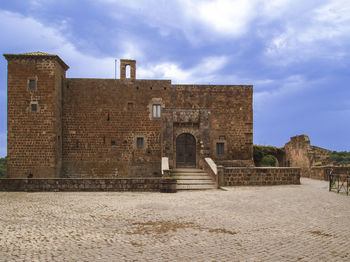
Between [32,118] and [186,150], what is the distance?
9998 mm

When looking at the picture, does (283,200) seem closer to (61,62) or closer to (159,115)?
(159,115)

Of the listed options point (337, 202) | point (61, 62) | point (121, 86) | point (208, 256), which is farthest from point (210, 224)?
point (61, 62)

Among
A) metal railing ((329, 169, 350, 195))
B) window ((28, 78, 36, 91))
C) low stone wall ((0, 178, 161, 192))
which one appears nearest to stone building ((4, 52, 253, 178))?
window ((28, 78, 36, 91))

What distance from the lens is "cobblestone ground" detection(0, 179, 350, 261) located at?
507 centimetres

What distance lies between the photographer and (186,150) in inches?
814

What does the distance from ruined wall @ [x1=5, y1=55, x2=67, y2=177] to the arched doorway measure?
7.80 meters

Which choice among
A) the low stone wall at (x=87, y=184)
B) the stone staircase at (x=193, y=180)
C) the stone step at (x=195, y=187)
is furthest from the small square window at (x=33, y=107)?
the stone step at (x=195, y=187)

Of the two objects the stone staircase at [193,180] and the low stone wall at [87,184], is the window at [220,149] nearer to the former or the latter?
the stone staircase at [193,180]

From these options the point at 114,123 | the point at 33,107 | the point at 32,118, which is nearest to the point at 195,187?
the point at 114,123

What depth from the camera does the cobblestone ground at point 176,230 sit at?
5.07m

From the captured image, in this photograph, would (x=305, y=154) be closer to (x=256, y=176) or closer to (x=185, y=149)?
(x=185, y=149)

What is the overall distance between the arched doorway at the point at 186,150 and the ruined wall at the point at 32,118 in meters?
7.80

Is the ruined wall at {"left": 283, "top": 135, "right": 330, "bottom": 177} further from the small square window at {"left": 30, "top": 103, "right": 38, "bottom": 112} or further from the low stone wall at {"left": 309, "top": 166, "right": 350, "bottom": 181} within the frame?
the small square window at {"left": 30, "top": 103, "right": 38, "bottom": 112}

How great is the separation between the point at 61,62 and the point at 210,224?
16956 mm
